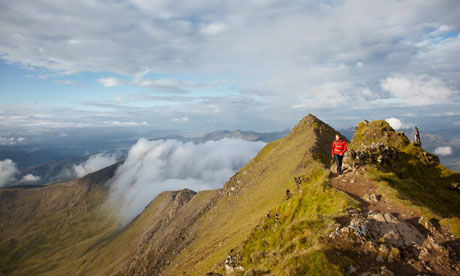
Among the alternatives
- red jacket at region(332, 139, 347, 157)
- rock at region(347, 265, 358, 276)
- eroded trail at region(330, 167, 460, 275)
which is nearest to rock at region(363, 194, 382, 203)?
eroded trail at region(330, 167, 460, 275)

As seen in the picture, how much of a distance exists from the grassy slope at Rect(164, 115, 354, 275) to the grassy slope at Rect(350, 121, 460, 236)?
22.9 feet

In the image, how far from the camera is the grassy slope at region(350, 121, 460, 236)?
27.5m

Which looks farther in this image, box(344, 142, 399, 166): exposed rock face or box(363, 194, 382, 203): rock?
box(344, 142, 399, 166): exposed rock face

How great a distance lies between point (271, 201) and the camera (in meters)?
80.8

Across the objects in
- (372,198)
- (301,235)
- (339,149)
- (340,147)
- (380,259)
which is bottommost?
(301,235)

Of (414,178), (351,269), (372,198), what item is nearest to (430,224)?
(372,198)

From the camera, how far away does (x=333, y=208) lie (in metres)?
29.1

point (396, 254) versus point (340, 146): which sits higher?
point (340, 146)

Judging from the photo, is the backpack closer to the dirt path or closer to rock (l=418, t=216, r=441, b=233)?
the dirt path

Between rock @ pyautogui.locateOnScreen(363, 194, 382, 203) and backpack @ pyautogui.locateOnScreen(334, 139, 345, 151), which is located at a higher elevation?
backpack @ pyautogui.locateOnScreen(334, 139, 345, 151)

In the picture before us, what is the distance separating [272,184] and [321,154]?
24507 mm

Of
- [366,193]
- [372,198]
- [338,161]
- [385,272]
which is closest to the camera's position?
[385,272]

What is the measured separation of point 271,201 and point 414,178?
153ft

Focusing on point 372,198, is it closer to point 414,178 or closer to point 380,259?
point 380,259
